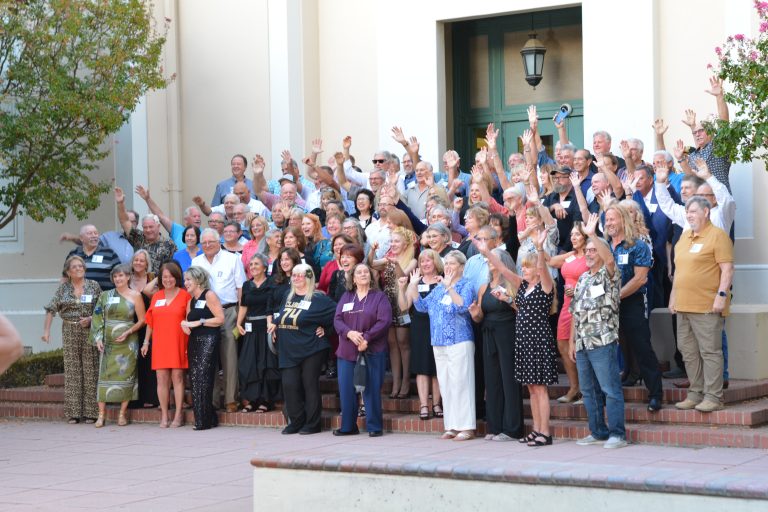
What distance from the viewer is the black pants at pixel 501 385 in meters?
11.3

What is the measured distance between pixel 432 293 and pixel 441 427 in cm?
133

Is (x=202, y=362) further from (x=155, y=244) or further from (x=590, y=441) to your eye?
(x=590, y=441)

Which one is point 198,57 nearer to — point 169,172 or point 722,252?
point 169,172

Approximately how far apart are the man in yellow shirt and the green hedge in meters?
9.43

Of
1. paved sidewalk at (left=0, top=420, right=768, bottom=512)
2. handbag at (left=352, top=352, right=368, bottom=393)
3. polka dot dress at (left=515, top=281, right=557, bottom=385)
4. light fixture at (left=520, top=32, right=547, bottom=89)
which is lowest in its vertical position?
paved sidewalk at (left=0, top=420, right=768, bottom=512)

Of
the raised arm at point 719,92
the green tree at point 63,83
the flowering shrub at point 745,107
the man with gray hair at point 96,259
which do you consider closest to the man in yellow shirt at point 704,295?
the flowering shrub at point 745,107

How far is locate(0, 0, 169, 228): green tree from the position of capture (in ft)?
53.6

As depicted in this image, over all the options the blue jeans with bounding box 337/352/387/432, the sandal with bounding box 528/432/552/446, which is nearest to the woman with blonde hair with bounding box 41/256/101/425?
the blue jeans with bounding box 337/352/387/432

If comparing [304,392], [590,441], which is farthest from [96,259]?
[590,441]

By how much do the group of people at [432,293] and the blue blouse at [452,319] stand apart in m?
0.02

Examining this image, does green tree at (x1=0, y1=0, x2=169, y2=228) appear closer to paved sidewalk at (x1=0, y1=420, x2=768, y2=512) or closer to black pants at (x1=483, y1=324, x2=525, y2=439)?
paved sidewalk at (x1=0, y1=420, x2=768, y2=512)

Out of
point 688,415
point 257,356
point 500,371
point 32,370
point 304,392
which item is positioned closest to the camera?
point 688,415

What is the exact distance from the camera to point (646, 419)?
443 inches

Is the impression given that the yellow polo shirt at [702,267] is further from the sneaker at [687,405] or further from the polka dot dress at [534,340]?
the polka dot dress at [534,340]
